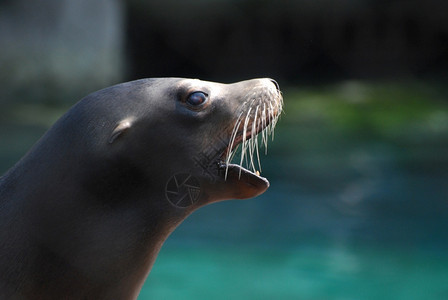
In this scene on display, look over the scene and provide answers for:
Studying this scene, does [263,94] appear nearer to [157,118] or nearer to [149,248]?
[157,118]

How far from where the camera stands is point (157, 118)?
2670 mm

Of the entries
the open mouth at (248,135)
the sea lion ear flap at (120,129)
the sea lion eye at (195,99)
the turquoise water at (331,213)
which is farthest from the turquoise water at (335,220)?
the sea lion ear flap at (120,129)

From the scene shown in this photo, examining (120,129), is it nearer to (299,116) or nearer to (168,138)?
(168,138)

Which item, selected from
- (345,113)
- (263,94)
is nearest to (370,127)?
(345,113)

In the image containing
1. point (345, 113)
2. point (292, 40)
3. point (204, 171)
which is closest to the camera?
point (204, 171)

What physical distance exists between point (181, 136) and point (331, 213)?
6250 mm

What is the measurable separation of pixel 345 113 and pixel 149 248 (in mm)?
10080

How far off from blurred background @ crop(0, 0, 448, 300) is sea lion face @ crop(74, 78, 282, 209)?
3.90m

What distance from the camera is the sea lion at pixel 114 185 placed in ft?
8.25

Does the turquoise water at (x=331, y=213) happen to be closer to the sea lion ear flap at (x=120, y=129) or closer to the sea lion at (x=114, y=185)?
the sea lion at (x=114, y=185)

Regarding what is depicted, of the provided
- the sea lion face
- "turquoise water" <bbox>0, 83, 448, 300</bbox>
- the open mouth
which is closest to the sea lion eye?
the sea lion face

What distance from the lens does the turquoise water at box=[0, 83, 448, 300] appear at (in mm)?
6820

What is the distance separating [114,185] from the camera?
2561 millimetres

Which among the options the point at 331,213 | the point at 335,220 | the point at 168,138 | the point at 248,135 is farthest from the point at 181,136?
the point at 331,213
